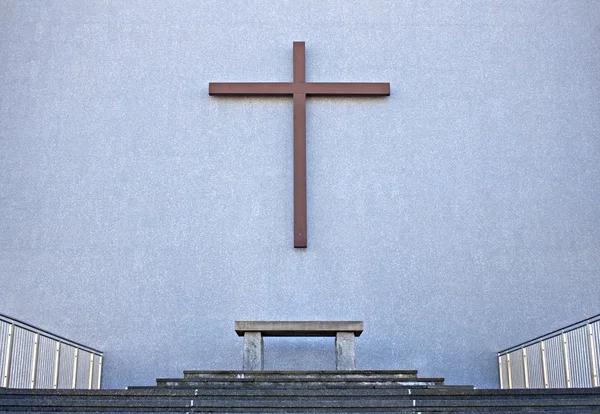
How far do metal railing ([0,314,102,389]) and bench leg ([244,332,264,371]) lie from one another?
4.86ft

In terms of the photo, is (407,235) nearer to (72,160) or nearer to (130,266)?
(130,266)

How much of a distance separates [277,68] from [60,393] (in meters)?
5.04

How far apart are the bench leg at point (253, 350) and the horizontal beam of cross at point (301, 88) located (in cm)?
271

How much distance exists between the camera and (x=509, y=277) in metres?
9.62

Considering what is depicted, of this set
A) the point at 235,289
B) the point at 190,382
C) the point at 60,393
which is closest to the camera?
A: the point at 60,393

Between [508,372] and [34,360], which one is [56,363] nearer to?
[34,360]

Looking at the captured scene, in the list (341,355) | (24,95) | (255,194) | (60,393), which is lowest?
(60,393)

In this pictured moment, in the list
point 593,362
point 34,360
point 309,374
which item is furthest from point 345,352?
point 34,360

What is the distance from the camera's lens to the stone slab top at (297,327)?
845cm

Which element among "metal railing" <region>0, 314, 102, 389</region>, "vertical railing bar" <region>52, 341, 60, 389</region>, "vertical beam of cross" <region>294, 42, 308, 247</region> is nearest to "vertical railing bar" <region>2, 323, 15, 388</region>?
"metal railing" <region>0, 314, 102, 389</region>

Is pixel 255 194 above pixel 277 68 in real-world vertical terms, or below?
below

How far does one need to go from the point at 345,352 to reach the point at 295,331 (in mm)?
461

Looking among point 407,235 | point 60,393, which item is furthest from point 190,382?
point 407,235

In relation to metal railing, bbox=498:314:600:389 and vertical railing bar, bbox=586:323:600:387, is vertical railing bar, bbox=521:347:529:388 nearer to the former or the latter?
metal railing, bbox=498:314:600:389
